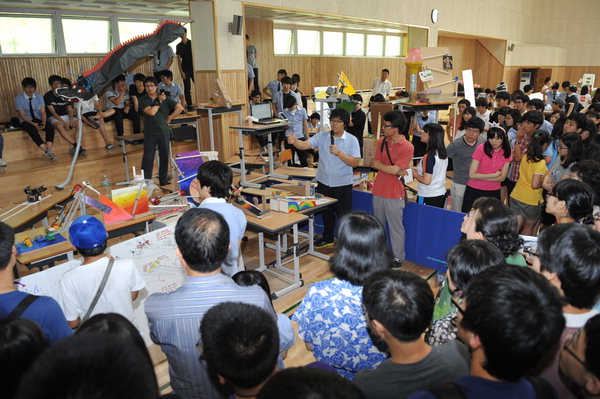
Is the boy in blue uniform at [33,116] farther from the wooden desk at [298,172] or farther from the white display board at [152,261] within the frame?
the white display board at [152,261]

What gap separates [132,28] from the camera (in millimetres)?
10344

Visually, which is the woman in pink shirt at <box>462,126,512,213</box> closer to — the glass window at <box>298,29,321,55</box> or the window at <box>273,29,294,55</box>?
the window at <box>273,29,294,55</box>

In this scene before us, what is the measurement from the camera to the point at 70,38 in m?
9.35

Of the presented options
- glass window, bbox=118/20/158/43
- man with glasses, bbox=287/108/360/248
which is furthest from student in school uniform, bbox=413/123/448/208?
glass window, bbox=118/20/158/43

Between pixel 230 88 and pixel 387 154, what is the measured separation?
5.32 m

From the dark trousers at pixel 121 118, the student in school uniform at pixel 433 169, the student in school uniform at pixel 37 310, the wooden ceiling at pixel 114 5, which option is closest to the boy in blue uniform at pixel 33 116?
the dark trousers at pixel 121 118

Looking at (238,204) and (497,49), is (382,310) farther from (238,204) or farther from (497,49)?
(497,49)

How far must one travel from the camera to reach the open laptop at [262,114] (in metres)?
6.70

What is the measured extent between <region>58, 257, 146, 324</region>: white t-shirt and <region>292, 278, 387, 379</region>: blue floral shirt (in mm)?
1151

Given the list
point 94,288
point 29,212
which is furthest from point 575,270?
point 29,212

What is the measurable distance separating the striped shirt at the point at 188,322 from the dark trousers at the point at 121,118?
25.9 ft

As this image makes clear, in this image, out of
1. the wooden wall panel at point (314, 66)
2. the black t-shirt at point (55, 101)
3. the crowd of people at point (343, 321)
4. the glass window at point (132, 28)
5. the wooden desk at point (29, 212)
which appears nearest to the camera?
the crowd of people at point (343, 321)

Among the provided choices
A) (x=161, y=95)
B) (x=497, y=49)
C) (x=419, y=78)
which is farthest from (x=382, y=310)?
(x=497, y=49)

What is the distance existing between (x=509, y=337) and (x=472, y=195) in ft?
12.2
